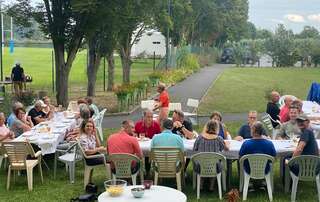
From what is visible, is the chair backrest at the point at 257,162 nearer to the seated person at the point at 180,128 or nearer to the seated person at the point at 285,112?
the seated person at the point at 180,128

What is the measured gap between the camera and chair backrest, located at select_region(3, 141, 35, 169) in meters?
10.5

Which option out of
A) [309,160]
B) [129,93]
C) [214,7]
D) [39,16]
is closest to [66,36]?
[39,16]

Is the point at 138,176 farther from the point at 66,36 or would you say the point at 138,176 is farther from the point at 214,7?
the point at 214,7

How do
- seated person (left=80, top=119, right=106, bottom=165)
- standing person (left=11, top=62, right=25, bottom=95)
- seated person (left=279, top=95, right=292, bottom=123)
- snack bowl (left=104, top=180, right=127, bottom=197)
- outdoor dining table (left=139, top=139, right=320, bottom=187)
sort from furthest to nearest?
1. standing person (left=11, top=62, right=25, bottom=95)
2. seated person (left=279, top=95, right=292, bottom=123)
3. seated person (left=80, top=119, right=106, bottom=165)
4. outdoor dining table (left=139, top=139, right=320, bottom=187)
5. snack bowl (left=104, top=180, right=127, bottom=197)

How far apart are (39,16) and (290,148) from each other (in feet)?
47.7

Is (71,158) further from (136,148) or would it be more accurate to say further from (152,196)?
(152,196)

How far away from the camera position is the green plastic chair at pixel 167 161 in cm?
987

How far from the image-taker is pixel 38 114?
1468 centimetres

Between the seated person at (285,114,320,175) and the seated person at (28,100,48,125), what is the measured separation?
23.2 feet

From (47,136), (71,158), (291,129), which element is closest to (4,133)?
(47,136)

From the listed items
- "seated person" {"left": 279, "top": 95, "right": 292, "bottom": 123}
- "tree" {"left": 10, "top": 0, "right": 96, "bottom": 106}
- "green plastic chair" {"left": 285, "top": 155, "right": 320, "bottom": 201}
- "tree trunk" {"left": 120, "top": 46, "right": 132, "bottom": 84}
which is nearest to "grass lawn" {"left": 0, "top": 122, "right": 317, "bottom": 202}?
"green plastic chair" {"left": 285, "top": 155, "right": 320, "bottom": 201}

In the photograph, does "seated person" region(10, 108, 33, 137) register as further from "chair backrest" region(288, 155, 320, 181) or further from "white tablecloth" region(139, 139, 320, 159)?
"chair backrest" region(288, 155, 320, 181)

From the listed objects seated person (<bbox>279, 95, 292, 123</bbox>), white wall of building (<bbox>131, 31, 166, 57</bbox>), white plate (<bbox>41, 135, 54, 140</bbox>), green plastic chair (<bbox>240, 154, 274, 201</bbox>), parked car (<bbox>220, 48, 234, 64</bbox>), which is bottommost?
green plastic chair (<bbox>240, 154, 274, 201</bbox>)

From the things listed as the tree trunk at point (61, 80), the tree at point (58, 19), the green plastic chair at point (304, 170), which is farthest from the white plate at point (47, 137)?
the tree trunk at point (61, 80)
